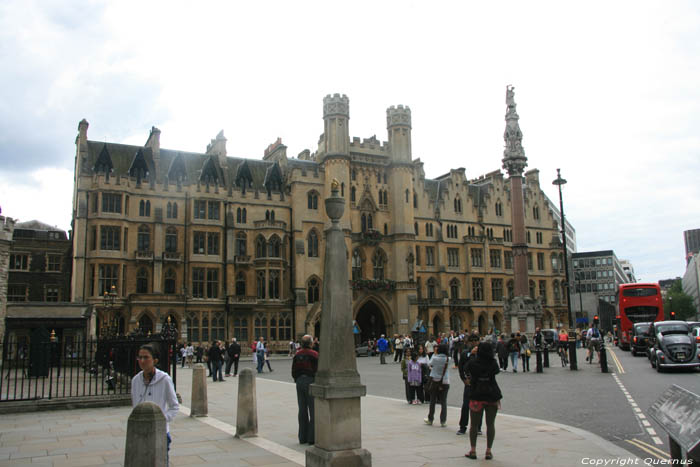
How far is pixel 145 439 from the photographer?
5.59m

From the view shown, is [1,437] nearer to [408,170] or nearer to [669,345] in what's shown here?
[669,345]

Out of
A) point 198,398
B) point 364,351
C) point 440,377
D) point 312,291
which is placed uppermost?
point 312,291

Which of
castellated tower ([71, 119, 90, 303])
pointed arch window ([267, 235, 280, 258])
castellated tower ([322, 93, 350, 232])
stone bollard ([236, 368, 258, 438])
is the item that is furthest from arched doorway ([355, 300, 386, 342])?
stone bollard ([236, 368, 258, 438])

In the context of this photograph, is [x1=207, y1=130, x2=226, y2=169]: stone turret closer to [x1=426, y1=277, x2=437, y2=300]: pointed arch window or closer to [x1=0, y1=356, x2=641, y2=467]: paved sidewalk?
[x1=426, y1=277, x2=437, y2=300]: pointed arch window

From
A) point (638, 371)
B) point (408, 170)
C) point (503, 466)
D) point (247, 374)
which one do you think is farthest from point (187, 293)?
point (503, 466)

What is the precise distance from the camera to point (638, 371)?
77.8ft

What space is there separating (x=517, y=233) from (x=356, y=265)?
19343 mm

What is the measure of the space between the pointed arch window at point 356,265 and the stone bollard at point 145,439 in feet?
158

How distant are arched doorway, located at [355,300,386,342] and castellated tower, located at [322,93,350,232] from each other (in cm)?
820

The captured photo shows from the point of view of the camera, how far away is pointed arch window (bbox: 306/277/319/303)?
169ft

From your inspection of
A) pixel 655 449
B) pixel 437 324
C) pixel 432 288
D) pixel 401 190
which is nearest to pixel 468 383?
pixel 655 449

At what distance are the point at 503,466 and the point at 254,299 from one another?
136 feet

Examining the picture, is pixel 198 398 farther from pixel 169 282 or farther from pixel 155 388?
pixel 169 282

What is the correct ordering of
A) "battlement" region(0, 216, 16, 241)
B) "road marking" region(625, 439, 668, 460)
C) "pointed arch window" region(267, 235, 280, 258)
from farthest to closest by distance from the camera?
"pointed arch window" region(267, 235, 280, 258) → "battlement" region(0, 216, 16, 241) → "road marking" region(625, 439, 668, 460)
